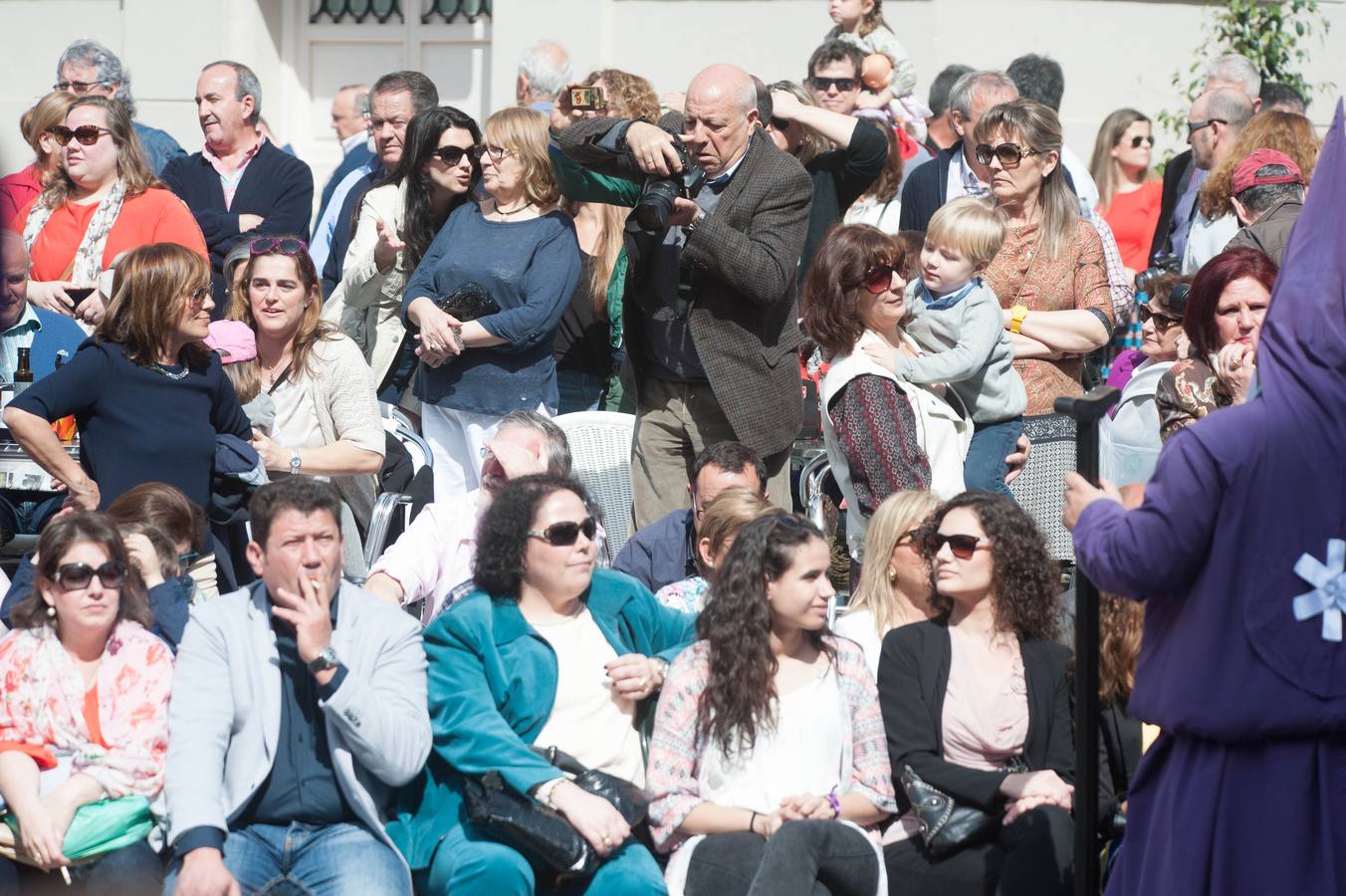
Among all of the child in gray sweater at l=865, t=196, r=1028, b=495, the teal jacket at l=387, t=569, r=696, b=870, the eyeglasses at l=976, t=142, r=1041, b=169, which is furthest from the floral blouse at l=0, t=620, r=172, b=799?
the eyeglasses at l=976, t=142, r=1041, b=169

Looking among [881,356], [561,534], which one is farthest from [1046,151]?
[561,534]

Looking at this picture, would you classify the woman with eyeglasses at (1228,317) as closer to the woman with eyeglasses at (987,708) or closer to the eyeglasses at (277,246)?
the woman with eyeglasses at (987,708)

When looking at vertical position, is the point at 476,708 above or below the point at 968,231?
below

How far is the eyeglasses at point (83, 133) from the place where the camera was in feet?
21.9

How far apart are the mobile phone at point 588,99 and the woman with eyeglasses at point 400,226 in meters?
0.56

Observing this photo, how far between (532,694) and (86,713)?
3.52 ft

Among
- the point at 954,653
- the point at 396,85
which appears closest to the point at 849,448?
the point at 954,653

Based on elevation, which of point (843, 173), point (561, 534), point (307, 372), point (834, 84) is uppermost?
point (834, 84)

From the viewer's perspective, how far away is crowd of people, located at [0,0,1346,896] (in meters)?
4.20

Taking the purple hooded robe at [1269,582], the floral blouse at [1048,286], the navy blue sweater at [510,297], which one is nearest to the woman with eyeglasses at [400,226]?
the navy blue sweater at [510,297]

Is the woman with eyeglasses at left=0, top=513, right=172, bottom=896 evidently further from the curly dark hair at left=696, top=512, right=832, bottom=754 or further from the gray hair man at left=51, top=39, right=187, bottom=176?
the gray hair man at left=51, top=39, right=187, bottom=176

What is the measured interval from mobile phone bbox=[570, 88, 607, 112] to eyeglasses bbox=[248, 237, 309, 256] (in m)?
1.11

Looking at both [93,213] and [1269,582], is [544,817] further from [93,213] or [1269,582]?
[93,213]

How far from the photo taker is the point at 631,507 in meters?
6.34
